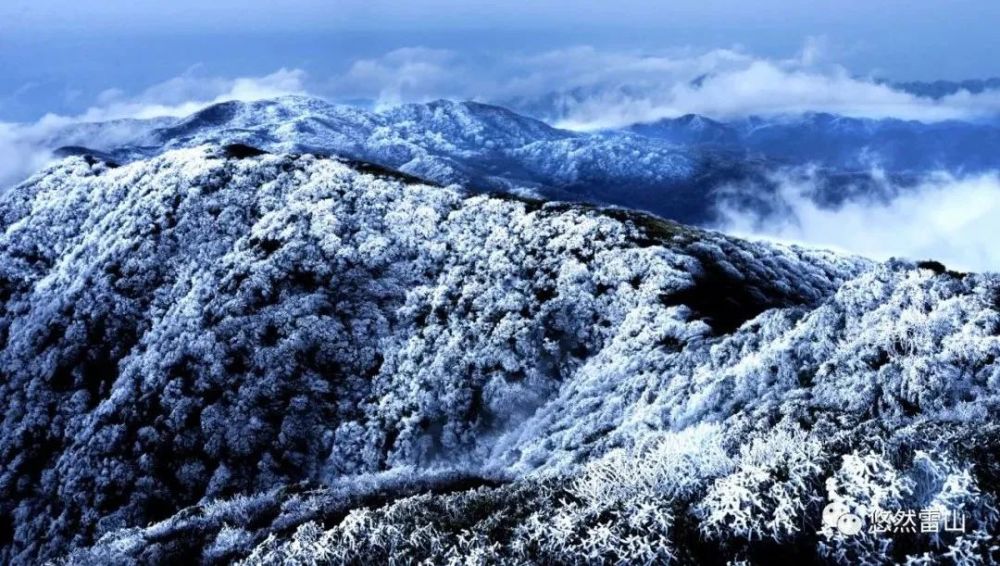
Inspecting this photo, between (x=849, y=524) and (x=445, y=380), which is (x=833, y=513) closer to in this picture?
(x=849, y=524)

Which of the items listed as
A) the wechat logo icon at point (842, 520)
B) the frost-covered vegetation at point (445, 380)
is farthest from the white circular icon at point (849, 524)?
the frost-covered vegetation at point (445, 380)

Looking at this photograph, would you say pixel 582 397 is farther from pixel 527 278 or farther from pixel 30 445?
pixel 30 445

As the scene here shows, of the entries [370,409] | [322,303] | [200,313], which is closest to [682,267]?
[370,409]

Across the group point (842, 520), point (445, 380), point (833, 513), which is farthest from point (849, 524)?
point (445, 380)

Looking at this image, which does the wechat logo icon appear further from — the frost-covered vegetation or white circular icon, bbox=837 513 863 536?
the frost-covered vegetation

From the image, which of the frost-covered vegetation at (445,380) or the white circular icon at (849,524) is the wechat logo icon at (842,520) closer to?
the white circular icon at (849,524)

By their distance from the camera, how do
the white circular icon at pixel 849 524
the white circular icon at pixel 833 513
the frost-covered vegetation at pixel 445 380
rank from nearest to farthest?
the white circular icon at pixel 849 524, the white circular icon at pixel 833 513, the frost-covered vegetation at pixel 445 380

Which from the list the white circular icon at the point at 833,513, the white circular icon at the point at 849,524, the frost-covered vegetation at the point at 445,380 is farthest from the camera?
the frost-covered vegetation at the point at 445,380
